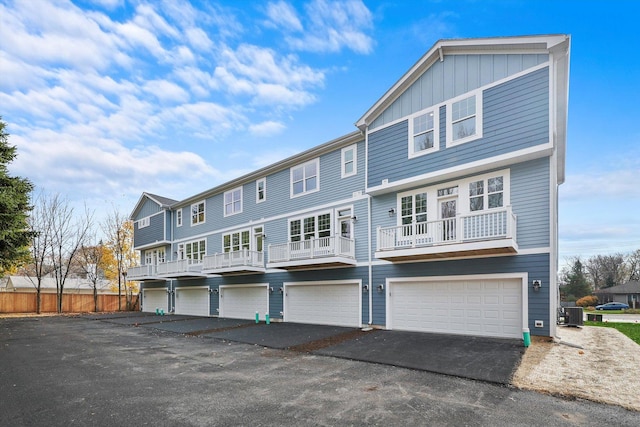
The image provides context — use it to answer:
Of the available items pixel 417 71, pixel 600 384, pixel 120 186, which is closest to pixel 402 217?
pixel 417 71

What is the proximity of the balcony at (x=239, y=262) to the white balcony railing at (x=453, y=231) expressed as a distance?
8.22 metres

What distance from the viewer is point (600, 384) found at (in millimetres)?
6395

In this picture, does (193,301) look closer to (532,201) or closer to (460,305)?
(460,305)

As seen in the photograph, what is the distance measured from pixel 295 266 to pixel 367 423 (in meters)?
11.2

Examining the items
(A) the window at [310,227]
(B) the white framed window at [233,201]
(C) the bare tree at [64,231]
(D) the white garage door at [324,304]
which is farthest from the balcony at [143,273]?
(A) the window at [310,227]

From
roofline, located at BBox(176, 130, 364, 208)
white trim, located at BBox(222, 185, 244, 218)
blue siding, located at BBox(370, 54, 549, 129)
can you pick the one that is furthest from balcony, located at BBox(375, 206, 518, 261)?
white trim, located at BBox(222, 185, 244, 218)

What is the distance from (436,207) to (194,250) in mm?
17781

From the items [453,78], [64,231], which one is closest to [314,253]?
[453,78]

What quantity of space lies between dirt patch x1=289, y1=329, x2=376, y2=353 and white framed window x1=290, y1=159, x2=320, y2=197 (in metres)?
6.89

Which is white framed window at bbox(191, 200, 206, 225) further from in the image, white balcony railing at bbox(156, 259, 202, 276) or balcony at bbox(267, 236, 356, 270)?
balcony at bbox(267, 236, 356, 270)

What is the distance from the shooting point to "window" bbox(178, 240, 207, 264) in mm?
23202

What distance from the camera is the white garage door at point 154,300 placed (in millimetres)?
26609

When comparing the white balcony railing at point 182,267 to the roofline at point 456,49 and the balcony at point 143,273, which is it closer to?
the balcony at point 143,273

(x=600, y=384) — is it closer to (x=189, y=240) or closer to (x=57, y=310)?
(x=189, y=240)
